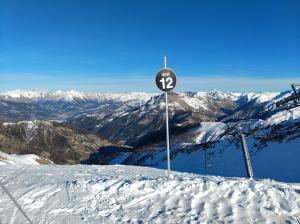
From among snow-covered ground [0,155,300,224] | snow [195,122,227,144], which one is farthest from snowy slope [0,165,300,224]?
snow [195,122,227,144]

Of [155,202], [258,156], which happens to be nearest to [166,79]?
[155,202]

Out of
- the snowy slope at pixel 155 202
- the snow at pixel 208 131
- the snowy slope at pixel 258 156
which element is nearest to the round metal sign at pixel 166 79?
the snowy slope at pixel 155 202

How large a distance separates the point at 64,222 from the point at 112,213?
159 cm

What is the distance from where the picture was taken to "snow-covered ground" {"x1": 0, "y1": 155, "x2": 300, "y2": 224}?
41.2 feet

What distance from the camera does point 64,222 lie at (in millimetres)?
12523

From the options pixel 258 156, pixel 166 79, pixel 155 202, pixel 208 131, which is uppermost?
pixel 166 79

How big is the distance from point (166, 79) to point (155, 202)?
5.12m

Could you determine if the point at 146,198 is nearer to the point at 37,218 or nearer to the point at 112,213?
the point at 112,213

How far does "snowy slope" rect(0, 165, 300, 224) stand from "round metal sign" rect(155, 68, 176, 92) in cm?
375

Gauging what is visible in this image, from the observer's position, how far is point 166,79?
1631 centimetres

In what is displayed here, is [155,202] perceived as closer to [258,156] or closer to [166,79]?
[166,79]

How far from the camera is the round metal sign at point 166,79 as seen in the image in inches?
641

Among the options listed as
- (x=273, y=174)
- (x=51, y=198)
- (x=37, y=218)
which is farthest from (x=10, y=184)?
(x=273, y=174)

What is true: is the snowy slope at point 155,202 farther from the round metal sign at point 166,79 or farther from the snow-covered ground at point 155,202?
the round metal sign at point 166,79
